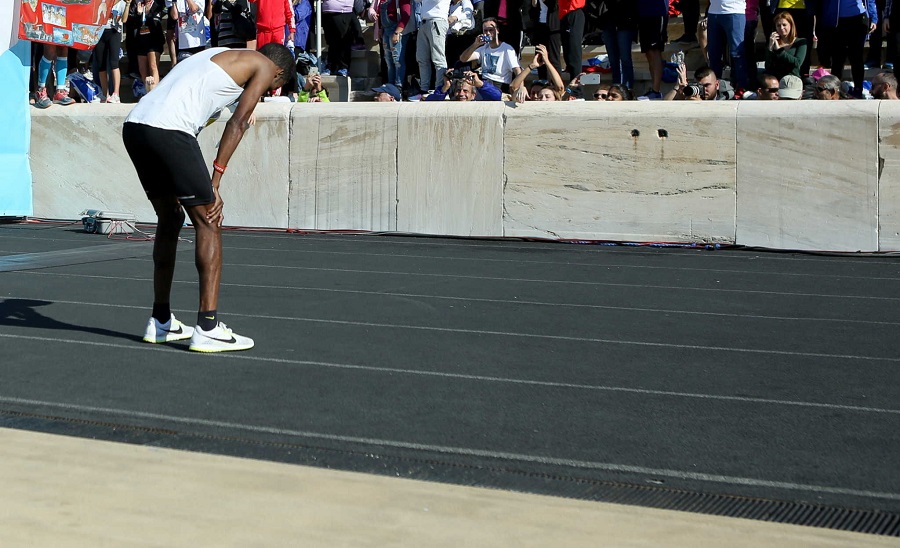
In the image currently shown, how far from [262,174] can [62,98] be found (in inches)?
121

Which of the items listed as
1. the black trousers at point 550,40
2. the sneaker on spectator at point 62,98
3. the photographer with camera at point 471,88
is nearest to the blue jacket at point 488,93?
the photographer with camera at point 471,88

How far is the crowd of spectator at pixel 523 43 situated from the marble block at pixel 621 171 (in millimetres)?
708

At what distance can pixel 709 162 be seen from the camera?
11641mm

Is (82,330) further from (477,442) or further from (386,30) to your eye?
(386,30)

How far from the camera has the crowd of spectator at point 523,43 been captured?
42.9 ft

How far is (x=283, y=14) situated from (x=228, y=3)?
710 mm

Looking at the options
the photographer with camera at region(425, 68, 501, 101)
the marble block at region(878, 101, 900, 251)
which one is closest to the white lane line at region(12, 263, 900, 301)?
the marble block at region(878, 101, 900, 251)

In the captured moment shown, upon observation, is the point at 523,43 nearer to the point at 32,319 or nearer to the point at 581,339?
the point at 581,339

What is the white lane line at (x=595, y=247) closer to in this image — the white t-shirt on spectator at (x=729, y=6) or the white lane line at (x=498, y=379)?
the white t-shirt on spectator at (x=729, y=6)

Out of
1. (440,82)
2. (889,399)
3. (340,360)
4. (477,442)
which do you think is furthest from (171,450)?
(440,82)

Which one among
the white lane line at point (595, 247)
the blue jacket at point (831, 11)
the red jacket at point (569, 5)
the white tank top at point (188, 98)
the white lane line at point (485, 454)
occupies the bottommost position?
the white lane line at point (485, 454)

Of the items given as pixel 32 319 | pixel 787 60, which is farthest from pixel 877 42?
pixel 32 319

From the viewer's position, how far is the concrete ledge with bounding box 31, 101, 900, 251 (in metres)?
11.2

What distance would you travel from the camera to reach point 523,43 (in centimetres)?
1725
